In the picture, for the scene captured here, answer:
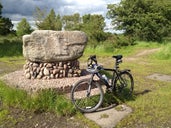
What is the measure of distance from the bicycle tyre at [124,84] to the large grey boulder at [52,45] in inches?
44.7

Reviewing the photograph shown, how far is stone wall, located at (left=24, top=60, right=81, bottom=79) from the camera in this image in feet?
20.2

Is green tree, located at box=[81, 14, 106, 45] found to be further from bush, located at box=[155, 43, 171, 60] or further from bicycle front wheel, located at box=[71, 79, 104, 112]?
bicycle front wheel, located at box=[71, 79, 104, 112]

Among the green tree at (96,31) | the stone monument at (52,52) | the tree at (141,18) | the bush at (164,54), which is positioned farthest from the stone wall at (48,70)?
the tree at (141,18)

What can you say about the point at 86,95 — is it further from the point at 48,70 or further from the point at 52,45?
the point at 52,45

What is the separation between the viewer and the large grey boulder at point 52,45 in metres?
5.93

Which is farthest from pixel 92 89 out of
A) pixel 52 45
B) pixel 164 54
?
pixel 164 54

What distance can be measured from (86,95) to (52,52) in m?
1.33

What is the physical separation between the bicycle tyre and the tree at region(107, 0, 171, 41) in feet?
44.1

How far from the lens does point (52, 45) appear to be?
605 centimetres

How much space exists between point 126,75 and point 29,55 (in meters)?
2.29

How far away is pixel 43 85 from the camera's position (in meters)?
5.55

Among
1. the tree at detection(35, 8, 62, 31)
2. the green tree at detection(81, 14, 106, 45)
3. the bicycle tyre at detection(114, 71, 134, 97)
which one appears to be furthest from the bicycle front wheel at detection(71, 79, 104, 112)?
the tree at detection(35, 8, 62, 31)

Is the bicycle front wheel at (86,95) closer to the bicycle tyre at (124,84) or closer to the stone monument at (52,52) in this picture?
the bicycle tyre at (124,84)

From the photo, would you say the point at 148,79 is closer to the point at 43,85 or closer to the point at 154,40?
the point at 43,85
